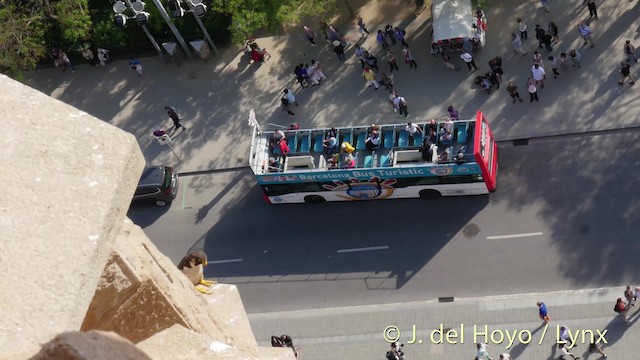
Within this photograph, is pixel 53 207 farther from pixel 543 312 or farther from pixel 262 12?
pixel 262 12

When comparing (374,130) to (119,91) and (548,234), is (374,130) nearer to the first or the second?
(548,234)

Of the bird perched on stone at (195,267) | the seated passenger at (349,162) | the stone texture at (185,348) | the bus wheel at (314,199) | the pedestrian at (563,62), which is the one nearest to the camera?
the stone texture at (185,348)

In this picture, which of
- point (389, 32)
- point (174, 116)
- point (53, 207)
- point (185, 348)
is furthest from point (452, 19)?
point (53, 207)

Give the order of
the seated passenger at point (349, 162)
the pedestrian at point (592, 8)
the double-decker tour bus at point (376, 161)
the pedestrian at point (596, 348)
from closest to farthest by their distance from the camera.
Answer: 1. the pedestrian at point (596, 348)
2. the double-decker tour bus at point (376, 161)
3. the seated passenger at point (349, 162)
4. the pedestrian at point (592, 8)

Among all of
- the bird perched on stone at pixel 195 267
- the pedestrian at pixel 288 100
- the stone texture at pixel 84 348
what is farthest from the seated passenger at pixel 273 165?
the stone texture at pixel 84 348

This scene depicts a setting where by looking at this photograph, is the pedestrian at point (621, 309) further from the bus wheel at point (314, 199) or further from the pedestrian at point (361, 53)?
the pedestrian at point (361, 53)

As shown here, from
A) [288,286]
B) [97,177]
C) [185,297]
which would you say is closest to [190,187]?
[288,286]

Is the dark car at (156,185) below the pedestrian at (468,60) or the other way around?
below
